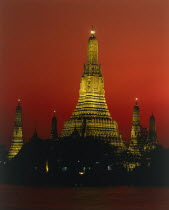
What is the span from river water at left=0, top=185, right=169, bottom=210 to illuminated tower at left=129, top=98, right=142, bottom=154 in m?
9.83

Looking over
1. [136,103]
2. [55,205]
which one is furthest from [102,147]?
[55,205]

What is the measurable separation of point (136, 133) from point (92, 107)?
17.3 ft

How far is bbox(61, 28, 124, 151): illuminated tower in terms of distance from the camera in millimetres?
79438

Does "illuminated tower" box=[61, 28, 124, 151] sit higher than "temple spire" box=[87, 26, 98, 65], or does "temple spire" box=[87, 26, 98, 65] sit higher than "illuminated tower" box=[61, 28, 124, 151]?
"temple spire" box=[87, 26, 98, 65]

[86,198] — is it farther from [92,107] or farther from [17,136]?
[17,136]

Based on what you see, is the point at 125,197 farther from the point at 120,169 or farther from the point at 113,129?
the point at 113,129

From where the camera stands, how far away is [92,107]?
265 feet

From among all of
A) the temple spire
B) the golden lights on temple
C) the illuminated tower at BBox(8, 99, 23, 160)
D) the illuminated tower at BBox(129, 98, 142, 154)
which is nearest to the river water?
the illuminated tower at BBox(129, 98, 142, 154)

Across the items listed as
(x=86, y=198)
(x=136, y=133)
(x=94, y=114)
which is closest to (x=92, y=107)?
(x=94, y=114)

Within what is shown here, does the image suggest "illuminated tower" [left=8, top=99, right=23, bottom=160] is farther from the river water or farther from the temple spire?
the river water

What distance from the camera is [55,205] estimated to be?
51.7 m

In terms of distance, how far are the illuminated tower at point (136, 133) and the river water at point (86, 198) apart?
9.83 metres

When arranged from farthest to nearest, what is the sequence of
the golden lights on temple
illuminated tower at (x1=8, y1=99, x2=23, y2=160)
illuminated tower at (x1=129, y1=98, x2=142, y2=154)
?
illuminated tower at (x1=8, y1=99, x2=23, y2=160) < the golden lights on temple < illuminated tower at (x1=129, y1=98, x2=142, y2=154)

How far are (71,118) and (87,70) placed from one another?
5.27 meters
